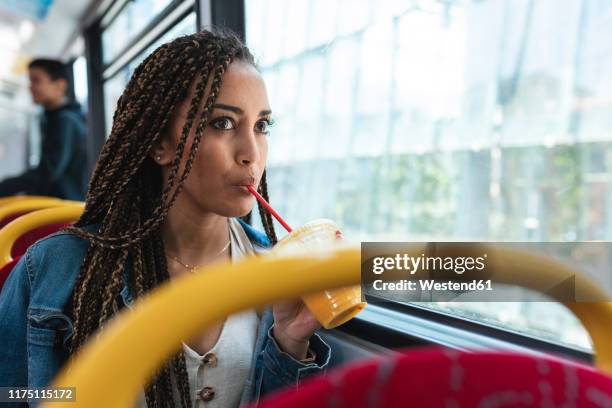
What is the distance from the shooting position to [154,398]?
781mm

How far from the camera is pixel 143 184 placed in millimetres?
949

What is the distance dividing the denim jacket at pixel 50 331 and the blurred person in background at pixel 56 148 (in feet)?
6.66

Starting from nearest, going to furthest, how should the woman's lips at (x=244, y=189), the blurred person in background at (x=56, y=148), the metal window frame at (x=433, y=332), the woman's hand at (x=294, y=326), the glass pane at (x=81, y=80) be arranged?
the woman's hand at (x=294, y=326)
the woman's lips at (x=244, y=189)
the metal window frame at (x=433, y=332)
the blurred person in background at (x=56, y=148)
the glass pane at (x=81, y=80)

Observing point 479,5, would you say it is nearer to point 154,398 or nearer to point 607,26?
point 607,26

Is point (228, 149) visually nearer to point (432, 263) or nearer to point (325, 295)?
point (325, 295)

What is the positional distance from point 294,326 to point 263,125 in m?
0.35

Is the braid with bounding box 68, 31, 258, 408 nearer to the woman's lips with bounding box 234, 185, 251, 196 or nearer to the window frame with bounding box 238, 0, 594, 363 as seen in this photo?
the woman's lips with bounding box 234, 185, 251, 196

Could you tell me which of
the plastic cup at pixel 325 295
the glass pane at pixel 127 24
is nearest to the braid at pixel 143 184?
the plastic cup at pixel 325 295

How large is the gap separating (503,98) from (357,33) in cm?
57

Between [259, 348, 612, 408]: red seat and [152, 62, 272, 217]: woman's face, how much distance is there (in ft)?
2.04

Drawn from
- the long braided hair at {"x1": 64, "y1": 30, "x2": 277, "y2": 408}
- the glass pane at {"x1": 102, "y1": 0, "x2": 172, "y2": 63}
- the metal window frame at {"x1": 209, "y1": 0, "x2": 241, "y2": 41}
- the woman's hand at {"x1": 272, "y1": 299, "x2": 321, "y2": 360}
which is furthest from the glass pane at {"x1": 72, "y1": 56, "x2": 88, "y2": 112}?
the woman's hand at {"x1": 272, "y1": 299, "x2": 321, "y2": 360}

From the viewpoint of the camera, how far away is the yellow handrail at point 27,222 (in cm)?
107

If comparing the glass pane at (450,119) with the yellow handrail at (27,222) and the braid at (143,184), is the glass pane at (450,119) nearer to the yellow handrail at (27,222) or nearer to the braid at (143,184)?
the braid at (143,184)

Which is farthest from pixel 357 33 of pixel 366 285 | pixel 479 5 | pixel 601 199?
pixel 366 285
